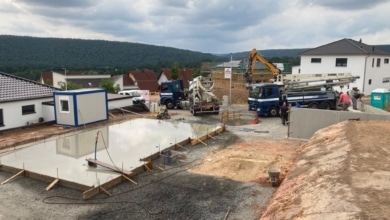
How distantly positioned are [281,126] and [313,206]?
1412 centimetres

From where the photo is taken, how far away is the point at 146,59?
16350 cm

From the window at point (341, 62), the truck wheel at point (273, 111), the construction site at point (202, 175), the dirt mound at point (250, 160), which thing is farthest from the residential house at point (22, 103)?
the window at point (341, 62)

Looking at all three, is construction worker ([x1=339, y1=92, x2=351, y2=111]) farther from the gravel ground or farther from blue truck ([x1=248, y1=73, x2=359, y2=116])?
the gravel ground

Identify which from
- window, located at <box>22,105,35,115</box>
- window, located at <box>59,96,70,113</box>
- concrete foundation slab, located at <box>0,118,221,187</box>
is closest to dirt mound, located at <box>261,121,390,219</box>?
concrete foundation slab, located at <box>0,118,221,187</box>

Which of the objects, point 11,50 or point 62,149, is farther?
point 11,50

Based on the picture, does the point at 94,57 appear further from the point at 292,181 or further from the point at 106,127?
the point at 292,181

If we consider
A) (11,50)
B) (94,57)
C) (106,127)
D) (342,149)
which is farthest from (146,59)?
(342,149)

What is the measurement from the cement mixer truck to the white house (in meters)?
17.0

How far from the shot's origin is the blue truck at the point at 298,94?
2428cm

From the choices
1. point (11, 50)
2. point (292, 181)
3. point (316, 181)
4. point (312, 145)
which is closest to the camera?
point (316, 181)

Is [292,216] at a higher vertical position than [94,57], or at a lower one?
lower

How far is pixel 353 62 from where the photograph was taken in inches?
1404

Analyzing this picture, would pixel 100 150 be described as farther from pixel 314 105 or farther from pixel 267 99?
pixel 314 105

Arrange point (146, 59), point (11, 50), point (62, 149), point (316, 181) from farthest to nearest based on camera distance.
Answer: point (146, 59) < point (11, 50) < point (62, 149) < point (316, 181)
